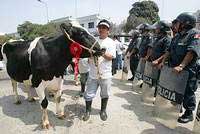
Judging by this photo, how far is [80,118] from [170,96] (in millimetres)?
1830

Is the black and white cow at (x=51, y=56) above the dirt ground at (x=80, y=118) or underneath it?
above

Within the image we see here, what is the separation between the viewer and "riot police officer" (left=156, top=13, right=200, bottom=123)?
411 cm

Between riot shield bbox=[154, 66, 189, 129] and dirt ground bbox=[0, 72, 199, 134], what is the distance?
0.18 metres

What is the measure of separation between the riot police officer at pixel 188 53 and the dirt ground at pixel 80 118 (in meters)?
0.55

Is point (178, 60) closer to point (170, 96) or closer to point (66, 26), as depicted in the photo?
point (170, 96)

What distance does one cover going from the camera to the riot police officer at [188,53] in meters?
4.11

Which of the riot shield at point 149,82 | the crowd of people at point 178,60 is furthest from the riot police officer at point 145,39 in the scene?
the crowd of people at point 178,60

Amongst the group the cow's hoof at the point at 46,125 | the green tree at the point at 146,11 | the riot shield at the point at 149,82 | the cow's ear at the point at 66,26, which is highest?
the green tree at the point at 146,11

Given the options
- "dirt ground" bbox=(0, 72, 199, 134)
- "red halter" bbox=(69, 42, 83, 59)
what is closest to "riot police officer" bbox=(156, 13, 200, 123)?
"dirt ground" bbox=(0, 72, 199, 134)

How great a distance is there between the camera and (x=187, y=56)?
4.14 meters

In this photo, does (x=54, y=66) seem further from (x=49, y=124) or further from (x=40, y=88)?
(x=49, y=124)

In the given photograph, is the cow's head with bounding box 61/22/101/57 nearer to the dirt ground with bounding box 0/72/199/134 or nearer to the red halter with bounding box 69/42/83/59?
the red halter with bounding box 69/42/83/59

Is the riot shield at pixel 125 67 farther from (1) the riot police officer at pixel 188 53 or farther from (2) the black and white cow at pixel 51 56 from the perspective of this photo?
(2) the black and white cow at pixel 51 56

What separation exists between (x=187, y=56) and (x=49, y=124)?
9.18 ft
